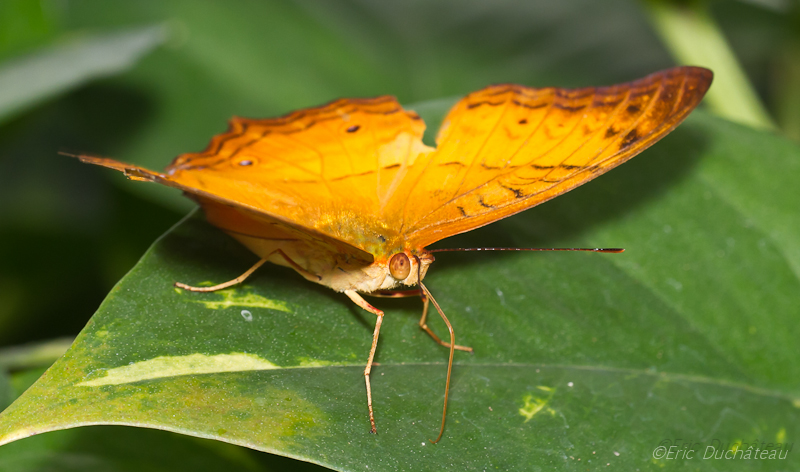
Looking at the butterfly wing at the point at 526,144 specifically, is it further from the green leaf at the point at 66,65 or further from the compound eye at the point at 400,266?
the green leaf at the point at 66,65

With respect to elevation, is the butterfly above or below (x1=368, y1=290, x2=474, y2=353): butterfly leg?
above

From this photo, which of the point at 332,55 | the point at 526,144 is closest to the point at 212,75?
the point at 332,55

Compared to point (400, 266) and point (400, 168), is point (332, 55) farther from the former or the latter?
point (400, 266)

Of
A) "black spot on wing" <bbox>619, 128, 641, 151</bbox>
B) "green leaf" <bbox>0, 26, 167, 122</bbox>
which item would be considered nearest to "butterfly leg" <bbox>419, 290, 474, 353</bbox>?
"black spot on wing" <bbox>619, 128, 641, 151</bbox>

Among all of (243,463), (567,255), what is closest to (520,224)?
(567,255)

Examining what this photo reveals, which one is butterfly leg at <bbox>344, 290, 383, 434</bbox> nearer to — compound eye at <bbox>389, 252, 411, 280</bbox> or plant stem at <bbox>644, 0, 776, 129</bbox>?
compound eye at <bbox>389, 252, 411, 280</bbox>

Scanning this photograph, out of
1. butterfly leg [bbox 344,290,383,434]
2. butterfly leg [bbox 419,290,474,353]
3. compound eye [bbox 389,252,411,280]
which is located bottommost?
butterfly leg [bbox 419,290,474,353]

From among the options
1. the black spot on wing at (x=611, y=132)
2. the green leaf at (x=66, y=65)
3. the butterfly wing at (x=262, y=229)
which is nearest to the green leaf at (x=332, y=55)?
the green leaf at (x=66, y=65)
